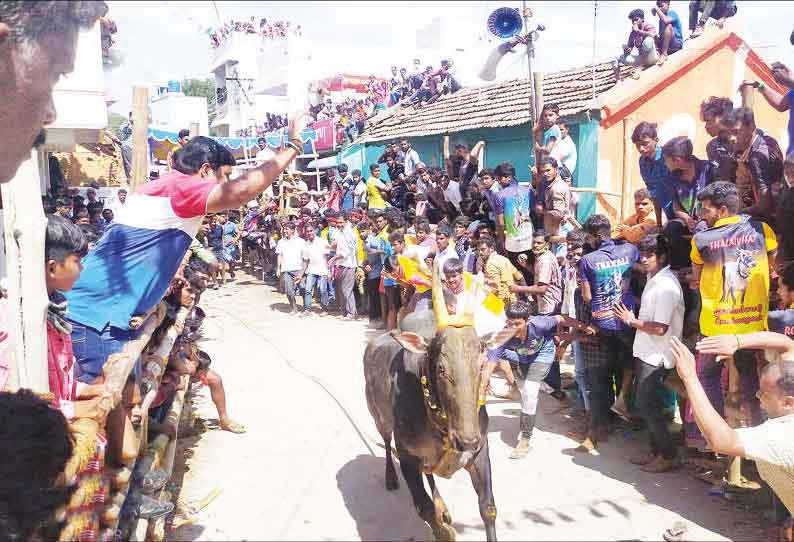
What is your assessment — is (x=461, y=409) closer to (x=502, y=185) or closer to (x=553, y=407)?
(x=553, y=407)

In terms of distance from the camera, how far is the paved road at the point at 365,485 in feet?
12.8

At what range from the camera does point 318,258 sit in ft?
40.0

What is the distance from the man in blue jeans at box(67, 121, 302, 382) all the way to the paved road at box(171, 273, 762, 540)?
4.85 ft

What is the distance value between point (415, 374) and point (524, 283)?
3.67 meters

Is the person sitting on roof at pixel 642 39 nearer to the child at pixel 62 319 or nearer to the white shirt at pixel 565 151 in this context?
the white shirt at pixel 565 151

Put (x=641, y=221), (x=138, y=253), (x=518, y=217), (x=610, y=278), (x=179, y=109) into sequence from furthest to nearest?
(x=179, y=109)
(x=518, y=217)
(x=641, y=221)
(x=610, y=278)
(x=138, y=253)

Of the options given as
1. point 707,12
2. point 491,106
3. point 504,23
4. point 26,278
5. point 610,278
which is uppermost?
point 707,12

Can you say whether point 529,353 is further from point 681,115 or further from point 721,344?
point 681,115

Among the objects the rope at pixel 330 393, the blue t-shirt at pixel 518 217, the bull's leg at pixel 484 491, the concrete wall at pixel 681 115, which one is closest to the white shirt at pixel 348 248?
the rope at pixel 330 393

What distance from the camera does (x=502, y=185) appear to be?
317 inches

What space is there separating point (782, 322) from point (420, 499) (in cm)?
265

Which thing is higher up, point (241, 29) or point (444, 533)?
point (241, 29)

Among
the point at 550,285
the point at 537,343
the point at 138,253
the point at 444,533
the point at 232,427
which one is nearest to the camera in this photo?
the point at 138,253

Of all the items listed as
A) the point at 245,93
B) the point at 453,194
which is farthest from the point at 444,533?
the point at 245,93
